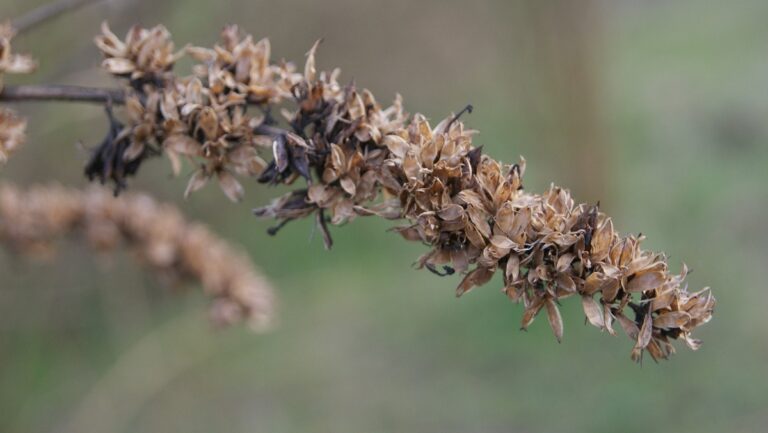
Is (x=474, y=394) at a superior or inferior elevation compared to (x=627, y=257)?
inferior

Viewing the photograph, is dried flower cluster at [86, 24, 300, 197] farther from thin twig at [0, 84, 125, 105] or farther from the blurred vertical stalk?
the blurred vertical stalk

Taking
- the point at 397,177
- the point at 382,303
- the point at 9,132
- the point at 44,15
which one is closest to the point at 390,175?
the point at 397,177

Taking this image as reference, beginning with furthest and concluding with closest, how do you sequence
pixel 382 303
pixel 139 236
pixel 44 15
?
→ pixel 382 303
pixel 139 236
pixel 44 15

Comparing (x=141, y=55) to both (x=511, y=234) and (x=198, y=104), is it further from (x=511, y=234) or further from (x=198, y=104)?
(x=511, y=234)

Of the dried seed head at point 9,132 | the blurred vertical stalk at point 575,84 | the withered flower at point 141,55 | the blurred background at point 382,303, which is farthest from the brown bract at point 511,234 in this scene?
the blurred vertical stalk at point 575,84

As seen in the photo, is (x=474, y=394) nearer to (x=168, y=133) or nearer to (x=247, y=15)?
(x=247, y=15)

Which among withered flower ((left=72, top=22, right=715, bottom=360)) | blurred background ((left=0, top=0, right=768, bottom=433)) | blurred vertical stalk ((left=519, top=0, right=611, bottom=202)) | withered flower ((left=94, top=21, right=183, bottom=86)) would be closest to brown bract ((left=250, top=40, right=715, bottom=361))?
withered flower ((left=72, top=22, right=715, bottom=360))

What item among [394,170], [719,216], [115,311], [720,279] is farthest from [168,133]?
[719,216]
